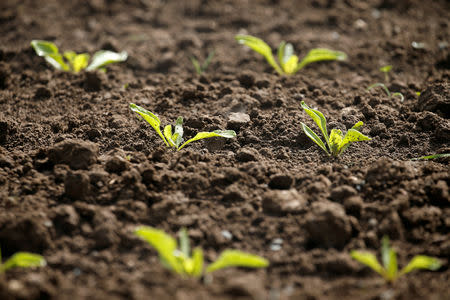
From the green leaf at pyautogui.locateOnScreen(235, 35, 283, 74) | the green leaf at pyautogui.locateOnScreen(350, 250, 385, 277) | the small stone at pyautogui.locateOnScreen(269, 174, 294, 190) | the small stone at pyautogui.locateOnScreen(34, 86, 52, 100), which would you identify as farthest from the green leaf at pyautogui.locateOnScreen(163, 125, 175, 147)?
the green leaf at pyautogui.locateOnScreen(350, 250, 385, 277)

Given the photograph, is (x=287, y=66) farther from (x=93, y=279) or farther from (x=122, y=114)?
(x=93, y=279)

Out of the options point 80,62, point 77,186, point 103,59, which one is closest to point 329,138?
point 77,186

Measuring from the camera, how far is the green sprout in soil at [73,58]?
325 cm

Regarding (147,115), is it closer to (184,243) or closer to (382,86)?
(184,243)

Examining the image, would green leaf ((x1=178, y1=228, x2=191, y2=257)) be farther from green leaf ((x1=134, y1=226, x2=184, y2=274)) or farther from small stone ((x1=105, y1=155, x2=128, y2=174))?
small stone ((x1=105, y1=155, x2=128, y2=174))

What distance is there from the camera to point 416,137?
104 inches

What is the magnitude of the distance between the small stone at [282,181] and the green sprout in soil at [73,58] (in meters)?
1.75

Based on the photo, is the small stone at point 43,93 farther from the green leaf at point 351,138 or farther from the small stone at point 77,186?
the green leaf at point 351,138

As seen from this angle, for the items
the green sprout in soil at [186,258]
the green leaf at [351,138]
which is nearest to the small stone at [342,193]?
the green leaf at [351,138]

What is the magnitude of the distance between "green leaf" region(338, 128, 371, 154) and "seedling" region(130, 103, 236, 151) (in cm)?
61

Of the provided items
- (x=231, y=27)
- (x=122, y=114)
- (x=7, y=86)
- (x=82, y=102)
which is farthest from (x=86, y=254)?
(x=231, y=27)

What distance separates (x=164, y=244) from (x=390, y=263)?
34.0 inches

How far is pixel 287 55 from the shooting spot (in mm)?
3285

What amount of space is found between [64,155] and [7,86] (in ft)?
4.18
